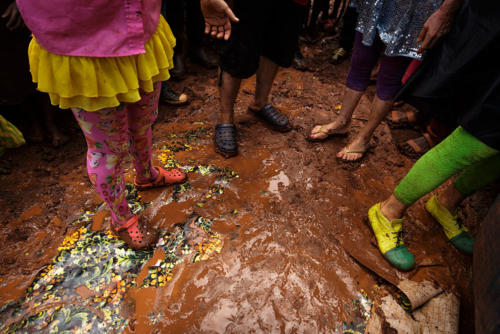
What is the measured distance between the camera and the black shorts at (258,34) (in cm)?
171

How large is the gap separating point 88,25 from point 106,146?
1.55 feet

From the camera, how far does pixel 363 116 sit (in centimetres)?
271

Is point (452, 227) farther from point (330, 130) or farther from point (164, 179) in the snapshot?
point (164, 179)

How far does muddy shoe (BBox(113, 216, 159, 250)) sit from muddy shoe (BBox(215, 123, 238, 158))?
0.88 m

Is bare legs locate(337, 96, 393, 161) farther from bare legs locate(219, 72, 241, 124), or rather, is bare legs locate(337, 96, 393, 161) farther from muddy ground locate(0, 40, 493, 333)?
bare legs locate(219, 72, 241, 124)

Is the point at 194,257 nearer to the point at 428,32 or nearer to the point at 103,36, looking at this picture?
the point at 103,36

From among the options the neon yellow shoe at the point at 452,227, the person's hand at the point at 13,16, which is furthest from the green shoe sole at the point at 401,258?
the person's hand at the point at 13,16

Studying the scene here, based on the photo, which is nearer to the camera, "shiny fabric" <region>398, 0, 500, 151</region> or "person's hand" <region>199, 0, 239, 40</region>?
"shiny fabric" <region>398, 0, 500, 151</region>

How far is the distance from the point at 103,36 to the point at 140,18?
0.49 ft

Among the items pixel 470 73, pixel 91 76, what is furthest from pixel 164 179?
pixel 470 73

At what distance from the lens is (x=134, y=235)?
144 centimetres

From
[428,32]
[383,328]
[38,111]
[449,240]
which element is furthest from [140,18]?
[449,240]

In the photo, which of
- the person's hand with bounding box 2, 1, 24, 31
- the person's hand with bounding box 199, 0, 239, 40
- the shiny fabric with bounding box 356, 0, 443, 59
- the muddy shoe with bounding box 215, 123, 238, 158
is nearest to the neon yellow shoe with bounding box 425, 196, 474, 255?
the shiny fabric with bounding box 356, 0, 443, 59

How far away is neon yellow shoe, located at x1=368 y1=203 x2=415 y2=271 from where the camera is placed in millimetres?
1483
